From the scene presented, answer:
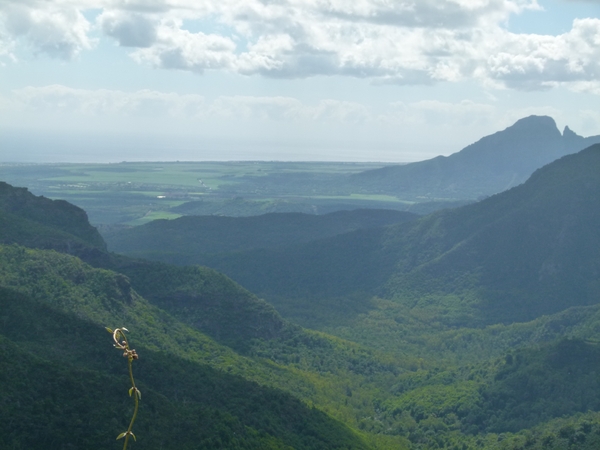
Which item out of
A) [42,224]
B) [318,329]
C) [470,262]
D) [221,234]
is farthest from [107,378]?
[221,234]

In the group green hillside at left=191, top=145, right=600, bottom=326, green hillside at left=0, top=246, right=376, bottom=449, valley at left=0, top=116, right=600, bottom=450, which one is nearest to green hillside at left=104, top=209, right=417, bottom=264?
valley at left=0, top=116, right=600, bottom=450

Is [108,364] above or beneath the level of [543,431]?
above

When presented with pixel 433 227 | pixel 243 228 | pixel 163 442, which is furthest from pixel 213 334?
pixel 243 228

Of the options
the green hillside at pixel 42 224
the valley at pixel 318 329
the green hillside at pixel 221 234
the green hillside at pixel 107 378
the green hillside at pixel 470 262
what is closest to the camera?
the green hillside at pixel 107 378

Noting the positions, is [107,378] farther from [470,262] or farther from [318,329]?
[470,262]

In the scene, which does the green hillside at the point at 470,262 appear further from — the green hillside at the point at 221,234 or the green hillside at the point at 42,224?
the green hillside at the point at 42,224

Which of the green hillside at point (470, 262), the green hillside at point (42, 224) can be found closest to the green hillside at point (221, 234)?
the green hillside at point (470, 262)

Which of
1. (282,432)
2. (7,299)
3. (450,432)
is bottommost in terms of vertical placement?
(450,432)

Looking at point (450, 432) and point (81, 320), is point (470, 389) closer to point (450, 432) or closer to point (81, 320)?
point (450, 432)

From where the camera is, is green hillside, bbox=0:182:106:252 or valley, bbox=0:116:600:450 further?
green hillside, bbox=0:182:106:252

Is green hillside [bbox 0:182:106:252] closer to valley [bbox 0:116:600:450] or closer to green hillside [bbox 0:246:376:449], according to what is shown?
valley [bbox 0:116:600:450]


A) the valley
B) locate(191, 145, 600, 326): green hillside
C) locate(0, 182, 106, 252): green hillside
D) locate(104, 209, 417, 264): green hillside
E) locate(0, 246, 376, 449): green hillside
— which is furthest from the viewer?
locate(104, 209, 417, 264): green hillside
